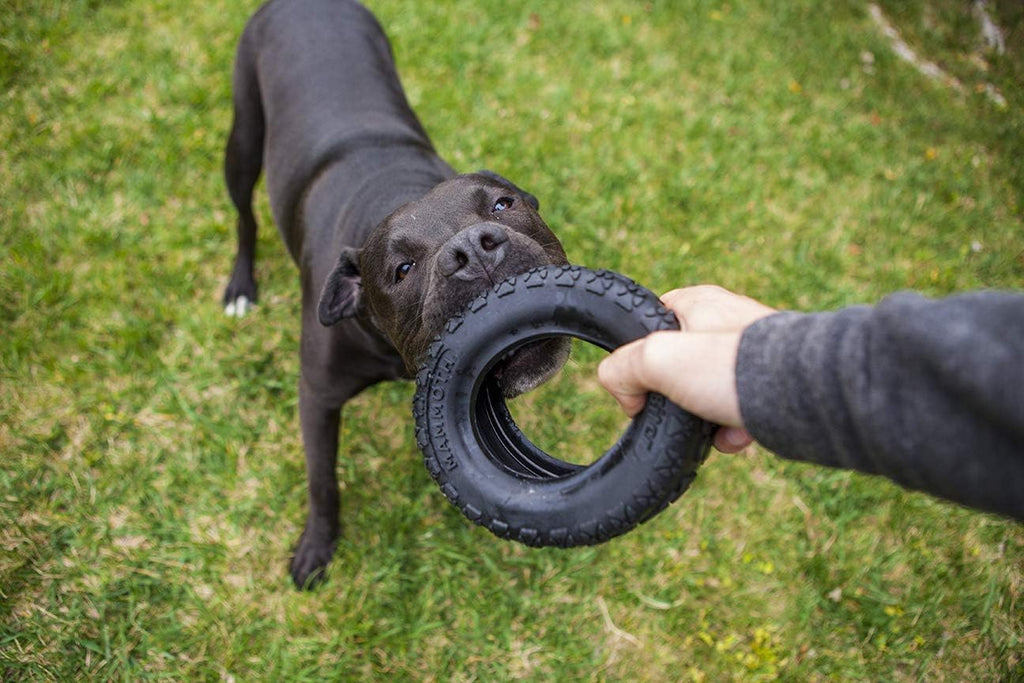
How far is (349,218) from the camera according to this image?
12.4 ft

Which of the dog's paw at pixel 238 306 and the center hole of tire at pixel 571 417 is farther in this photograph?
the dog's paw at pixel 238 306

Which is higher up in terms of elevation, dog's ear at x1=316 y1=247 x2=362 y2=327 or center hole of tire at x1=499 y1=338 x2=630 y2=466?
dog's ear at x1=316 y1=247 x2=362 y2=327

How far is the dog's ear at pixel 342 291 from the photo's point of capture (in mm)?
3270

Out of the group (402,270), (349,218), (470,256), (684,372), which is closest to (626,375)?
(684,372)

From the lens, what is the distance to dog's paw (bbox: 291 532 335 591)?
387cm


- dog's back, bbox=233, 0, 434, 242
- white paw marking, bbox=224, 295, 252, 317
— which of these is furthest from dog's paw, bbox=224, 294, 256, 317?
dog's back, bbox=233, 0, 434, 242

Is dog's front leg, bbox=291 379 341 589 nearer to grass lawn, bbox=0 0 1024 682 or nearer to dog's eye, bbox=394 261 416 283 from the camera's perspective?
grass lawn, bbox=0 0 1024 682

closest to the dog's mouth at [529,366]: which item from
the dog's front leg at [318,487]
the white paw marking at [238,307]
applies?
the dog's front leg at [318,487]

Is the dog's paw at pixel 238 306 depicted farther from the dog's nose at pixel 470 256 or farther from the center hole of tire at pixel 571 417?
the dog's nose at pixel 470 256

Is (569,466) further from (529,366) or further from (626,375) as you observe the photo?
(626,375)

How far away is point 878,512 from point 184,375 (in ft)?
13.9

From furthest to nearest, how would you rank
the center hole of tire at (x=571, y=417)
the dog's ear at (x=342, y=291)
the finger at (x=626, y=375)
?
the center hole of tire at (x=571, y=417) → the dog's ear at (x=342, y=291) → the finger at (x=626, y=375)

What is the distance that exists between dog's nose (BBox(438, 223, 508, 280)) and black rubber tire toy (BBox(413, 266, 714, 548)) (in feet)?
1.16

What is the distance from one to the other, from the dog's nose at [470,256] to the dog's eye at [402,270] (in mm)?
435
